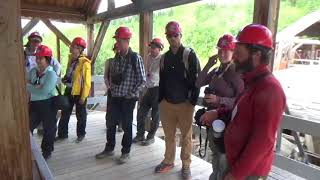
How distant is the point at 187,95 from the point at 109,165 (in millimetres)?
1381

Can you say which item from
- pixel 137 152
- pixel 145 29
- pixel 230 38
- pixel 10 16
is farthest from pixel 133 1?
pixel 10 16

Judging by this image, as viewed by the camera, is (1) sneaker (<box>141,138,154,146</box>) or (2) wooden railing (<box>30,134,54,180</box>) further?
(1) sneaker (<box>141,138,154,146</box>)

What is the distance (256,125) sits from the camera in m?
1.39

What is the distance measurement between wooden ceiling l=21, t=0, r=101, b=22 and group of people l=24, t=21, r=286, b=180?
134 inches

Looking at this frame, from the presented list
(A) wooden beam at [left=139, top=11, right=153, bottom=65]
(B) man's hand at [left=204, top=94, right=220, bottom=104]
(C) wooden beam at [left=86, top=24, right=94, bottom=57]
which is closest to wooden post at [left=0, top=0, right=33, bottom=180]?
(B) man's hand at [left=204, top=94, right=220, bottom=104]

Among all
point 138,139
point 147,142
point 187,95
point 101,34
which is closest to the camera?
point 187,95

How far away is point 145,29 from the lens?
16.0 ft

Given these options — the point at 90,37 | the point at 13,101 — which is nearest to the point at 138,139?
the point at 13,101

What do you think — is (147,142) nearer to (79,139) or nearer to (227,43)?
(79,139)

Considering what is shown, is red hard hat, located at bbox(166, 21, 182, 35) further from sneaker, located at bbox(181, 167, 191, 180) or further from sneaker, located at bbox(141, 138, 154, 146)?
sneaker, located at bbox(141, 138, 154, 146)

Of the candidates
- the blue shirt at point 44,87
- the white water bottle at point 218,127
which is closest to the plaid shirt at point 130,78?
the blue shirt at point 44,87

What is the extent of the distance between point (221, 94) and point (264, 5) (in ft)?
3.37

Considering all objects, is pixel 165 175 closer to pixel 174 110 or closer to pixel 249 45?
pixel 174 110

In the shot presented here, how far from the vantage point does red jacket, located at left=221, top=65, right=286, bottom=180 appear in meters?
1.37
